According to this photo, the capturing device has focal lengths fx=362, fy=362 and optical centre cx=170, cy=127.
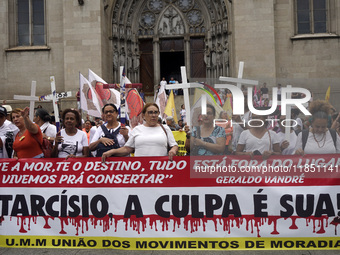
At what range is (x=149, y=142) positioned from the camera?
4836mm

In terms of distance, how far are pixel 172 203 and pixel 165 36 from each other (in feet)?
59.8

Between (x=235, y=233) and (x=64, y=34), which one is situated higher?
(x=64, y=34)

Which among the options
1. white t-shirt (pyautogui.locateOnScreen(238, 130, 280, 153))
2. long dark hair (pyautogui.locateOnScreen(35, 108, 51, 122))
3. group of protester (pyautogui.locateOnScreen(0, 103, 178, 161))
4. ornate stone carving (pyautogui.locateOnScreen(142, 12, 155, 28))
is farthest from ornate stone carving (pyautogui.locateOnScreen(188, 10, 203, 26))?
white t-shirt (pyautogui.locateOnScreen(238, 130, 280, 153))

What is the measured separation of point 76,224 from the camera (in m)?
4.57

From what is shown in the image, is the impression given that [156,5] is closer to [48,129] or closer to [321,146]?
[48,129]

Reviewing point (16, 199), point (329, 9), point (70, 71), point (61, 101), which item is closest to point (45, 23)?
point (70, 71)

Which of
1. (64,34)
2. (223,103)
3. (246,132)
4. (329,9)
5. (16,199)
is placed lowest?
(16,199)

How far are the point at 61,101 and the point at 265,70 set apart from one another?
10447mm

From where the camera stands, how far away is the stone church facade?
18266 mm

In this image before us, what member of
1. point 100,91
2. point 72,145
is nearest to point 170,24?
point 100,91

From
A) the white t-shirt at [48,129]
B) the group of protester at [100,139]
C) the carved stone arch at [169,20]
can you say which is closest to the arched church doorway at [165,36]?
the carved stone arch at [169,20]

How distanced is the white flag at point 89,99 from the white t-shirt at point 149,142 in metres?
3.41

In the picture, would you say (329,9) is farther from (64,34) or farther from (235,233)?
(235,233)

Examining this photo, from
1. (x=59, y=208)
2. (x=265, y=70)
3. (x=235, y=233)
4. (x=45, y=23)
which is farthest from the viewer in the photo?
(x=45, y=23)
